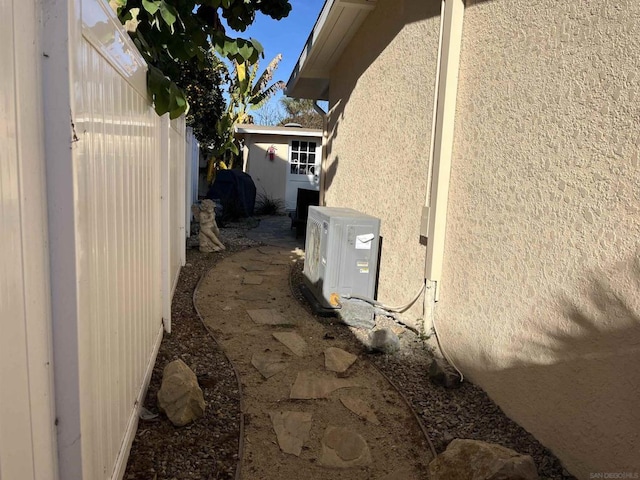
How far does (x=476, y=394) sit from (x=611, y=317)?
1410mm

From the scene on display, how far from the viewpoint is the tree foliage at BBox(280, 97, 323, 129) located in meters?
32.8

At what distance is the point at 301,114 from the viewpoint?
34.2 metres

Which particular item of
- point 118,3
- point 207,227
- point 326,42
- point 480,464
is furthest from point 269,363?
point 326,42

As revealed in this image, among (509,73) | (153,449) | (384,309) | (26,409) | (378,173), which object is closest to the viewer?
(26,409)

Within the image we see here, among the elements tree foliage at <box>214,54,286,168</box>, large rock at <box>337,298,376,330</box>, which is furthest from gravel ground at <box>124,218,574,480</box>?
tree foliage at <box>214,54,286,168</box>

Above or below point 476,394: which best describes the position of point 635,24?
above

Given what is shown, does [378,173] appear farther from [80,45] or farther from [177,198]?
[80,45]

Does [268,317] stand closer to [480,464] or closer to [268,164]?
[480,464]

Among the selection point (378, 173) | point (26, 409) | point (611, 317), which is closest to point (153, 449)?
point (26, 409)

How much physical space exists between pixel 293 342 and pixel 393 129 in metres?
2.74

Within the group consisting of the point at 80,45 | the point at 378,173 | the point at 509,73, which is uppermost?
the point at 509,73

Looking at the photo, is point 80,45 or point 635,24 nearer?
point 80,45

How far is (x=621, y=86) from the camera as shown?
2.43 metres

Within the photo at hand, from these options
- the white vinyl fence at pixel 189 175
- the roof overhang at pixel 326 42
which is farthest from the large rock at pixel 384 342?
the white vinyl fence at pixel 189 175
